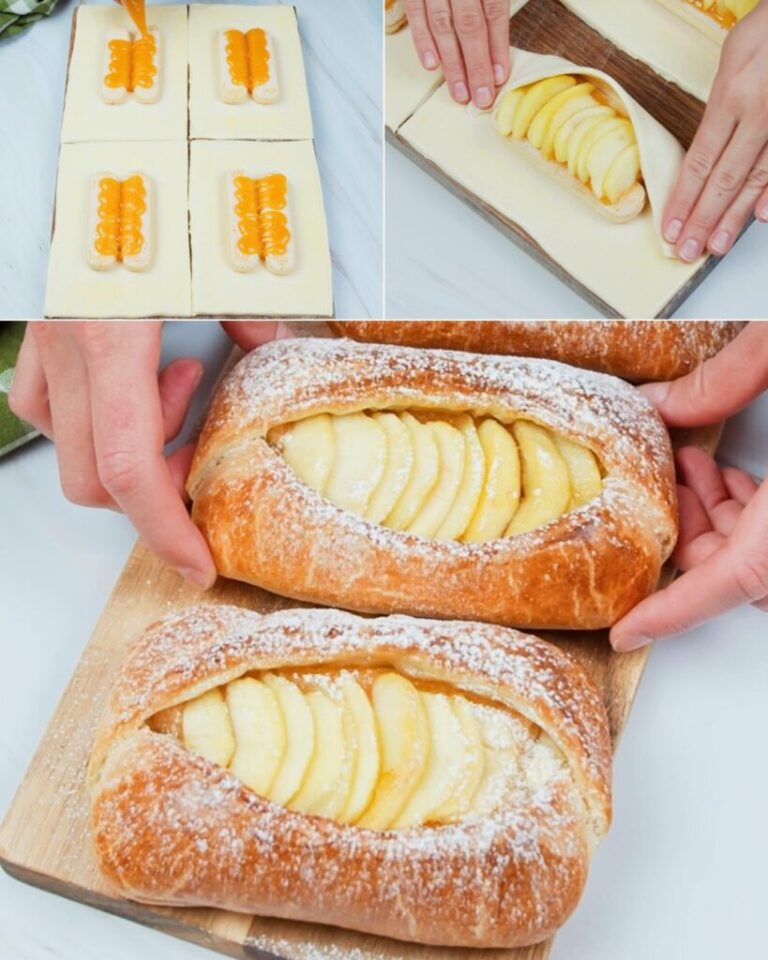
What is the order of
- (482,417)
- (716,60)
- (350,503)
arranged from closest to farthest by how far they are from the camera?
(350,503), (482,417), (716,60)

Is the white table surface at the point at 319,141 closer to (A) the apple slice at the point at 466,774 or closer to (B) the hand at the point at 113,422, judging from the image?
(B) the hand at the point at 113,422

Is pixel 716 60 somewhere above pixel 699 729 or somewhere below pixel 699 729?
above

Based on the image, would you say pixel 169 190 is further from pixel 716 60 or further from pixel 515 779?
pixel 515 779

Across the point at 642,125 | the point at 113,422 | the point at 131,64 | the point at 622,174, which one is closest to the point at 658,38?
the point at 642,125

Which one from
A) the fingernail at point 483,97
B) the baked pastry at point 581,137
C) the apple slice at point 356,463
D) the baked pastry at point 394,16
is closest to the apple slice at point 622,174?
the baked pastry at point 581,137

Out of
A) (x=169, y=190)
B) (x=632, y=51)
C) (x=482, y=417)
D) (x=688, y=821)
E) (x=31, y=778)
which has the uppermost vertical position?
(x=632, y=51)

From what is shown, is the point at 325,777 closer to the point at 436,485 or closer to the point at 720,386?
the point at 436,485

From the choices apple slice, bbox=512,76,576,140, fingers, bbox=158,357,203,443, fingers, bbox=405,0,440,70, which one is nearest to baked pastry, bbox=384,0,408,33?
fingers, bbox=405,0,440,70

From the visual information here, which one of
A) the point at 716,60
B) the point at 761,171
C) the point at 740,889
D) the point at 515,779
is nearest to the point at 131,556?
the point at 515,779
